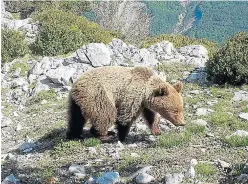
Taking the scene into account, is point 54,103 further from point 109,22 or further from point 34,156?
point 109,22

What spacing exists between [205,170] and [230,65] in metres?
6.94

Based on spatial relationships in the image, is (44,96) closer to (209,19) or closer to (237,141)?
(237,141)

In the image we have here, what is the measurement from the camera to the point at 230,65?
12.3 metres

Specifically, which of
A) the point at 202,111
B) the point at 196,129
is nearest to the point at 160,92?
the point at 196,129

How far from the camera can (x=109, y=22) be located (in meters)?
36.6

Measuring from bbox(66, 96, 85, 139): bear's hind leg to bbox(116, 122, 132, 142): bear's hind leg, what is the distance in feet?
2.04

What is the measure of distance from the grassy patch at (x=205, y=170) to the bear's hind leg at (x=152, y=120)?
2297 millimetres

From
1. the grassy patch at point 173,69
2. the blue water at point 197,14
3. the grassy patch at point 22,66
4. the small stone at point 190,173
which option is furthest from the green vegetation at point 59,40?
the blue water at point 197,14

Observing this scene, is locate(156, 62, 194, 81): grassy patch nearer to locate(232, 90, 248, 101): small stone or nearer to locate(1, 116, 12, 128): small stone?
locate(232, 90, 248, 101): small stone

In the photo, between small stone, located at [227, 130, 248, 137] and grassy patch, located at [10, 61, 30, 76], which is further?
grassy patch, located at [10, 61, 30, 76]

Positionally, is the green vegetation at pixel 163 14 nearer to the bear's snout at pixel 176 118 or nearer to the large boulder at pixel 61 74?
the large boulder at pixel 61 74

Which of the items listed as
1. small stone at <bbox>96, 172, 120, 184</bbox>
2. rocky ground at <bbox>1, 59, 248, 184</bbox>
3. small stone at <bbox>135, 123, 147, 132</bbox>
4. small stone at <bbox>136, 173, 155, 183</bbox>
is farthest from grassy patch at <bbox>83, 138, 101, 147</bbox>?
small stone at <bbox>136, 173, 155, 183</bbox>

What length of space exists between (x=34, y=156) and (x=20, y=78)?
7.18 meters

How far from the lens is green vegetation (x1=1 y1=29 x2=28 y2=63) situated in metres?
17.2
